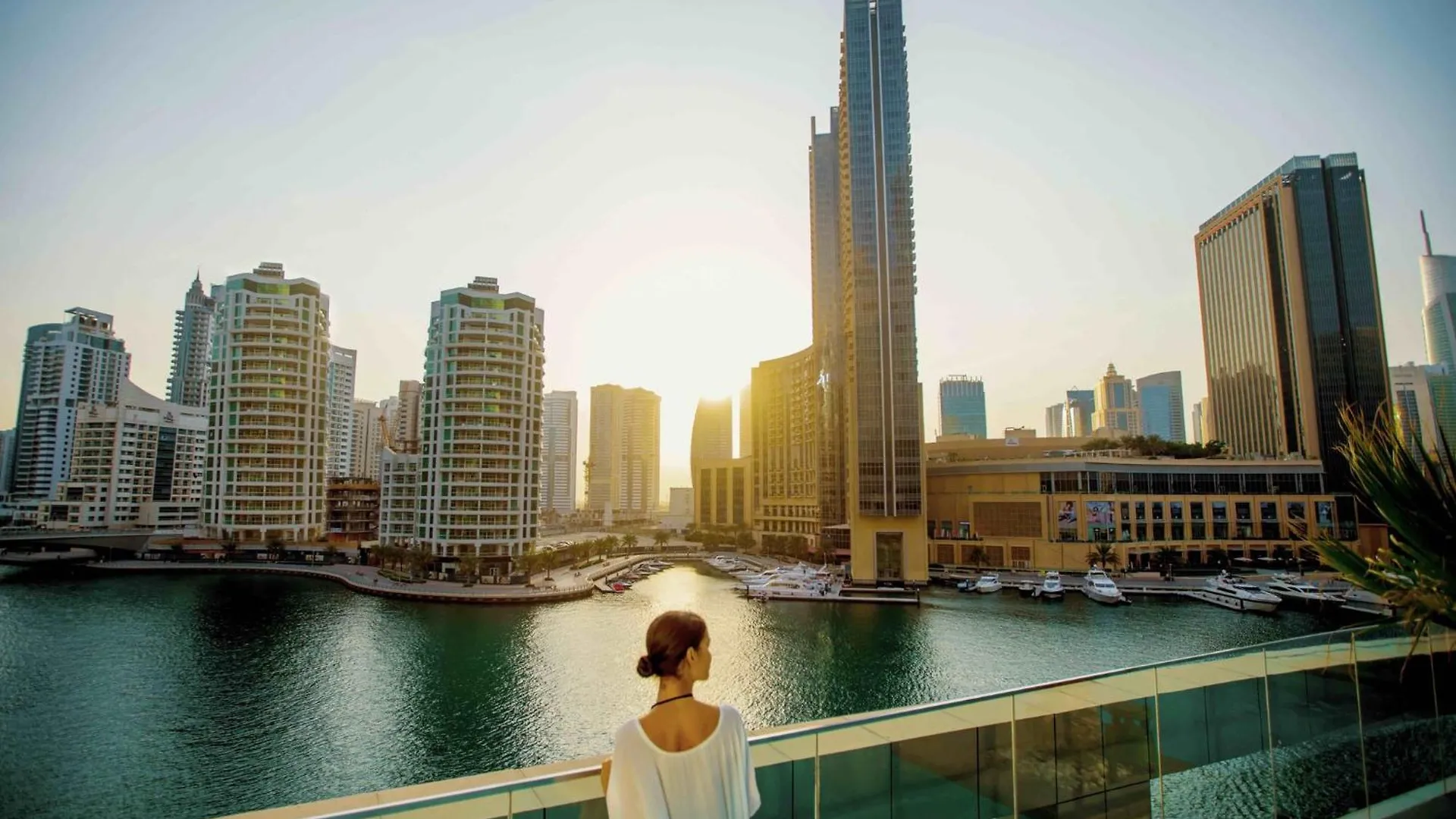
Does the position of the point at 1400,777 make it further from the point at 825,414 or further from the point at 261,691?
the point at 825,414

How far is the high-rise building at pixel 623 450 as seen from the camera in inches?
6383

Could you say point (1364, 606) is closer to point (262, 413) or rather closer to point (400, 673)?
point (400, 673)

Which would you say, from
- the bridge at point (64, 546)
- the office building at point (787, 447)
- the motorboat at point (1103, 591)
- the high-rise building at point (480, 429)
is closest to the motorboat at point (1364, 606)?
the motorboat at point (1103, 591)

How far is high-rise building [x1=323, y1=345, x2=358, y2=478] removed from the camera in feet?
385

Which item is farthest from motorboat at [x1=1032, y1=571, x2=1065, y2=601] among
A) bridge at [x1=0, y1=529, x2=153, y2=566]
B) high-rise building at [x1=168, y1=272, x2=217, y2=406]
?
high-rise building at [x1=168, y1=272, x2=217, y2=406]

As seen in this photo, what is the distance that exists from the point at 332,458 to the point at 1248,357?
425 feet

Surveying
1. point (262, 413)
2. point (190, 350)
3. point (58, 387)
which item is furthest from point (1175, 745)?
point (190, 350)

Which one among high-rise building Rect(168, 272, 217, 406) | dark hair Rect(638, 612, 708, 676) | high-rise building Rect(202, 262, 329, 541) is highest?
high-rise building Rect(168, 272, 217, 406)

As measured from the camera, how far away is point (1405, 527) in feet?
13.5

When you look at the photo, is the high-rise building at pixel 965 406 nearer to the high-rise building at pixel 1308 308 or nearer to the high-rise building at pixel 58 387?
the high-rise building at pixel 1308 308

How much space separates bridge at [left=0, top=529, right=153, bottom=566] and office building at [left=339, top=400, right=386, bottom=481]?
60.7 meters

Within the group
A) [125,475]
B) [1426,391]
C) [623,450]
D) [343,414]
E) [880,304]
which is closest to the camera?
[880,304]

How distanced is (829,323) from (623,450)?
317ft

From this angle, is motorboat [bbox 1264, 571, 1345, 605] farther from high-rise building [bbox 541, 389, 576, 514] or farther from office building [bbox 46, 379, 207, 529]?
high-rise building [bbox 541, 389, 576, 514]
